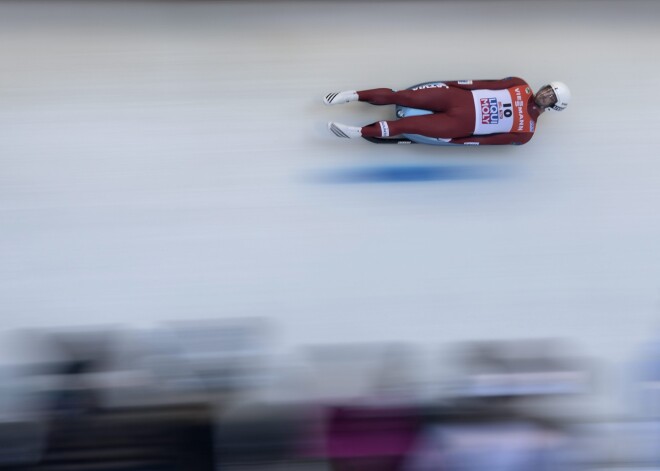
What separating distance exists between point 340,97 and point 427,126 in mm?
435

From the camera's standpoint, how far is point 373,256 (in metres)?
3.63

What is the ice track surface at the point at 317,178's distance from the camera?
3488 mm

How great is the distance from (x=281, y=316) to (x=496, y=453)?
1.19 meters

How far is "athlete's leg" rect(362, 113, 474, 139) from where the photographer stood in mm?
3518

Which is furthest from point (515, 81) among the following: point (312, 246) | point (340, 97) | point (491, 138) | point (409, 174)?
point (312, 246)

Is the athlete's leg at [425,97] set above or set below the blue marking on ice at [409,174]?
above

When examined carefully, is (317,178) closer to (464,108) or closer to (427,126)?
(427,126)

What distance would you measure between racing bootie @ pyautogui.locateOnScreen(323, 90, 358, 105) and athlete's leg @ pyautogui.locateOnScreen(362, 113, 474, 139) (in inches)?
6.1

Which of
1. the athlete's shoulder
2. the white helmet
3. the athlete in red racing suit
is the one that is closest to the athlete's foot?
the athlete in red racing suit

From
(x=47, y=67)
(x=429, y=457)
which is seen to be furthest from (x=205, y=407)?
(x=47, y=67)

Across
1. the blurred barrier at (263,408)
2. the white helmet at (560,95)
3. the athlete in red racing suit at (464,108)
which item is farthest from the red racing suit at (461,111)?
the blurred barrier at (263,408)

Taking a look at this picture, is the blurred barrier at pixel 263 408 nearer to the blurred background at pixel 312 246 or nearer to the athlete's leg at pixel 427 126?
the blurred background at pixel 312 246

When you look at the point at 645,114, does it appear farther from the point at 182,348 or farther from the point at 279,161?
the point at 182,348

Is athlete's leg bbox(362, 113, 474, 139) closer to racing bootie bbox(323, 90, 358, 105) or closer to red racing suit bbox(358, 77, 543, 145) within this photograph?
red racing suit bbox(358, 77, 543, 145)
